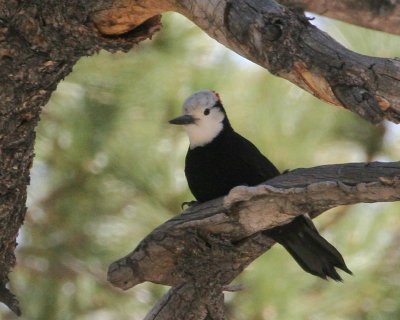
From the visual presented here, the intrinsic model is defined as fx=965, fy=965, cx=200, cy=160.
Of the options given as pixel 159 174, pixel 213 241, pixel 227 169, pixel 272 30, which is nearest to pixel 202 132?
pixel 227 169

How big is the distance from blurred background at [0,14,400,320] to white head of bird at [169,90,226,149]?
0.72 feet

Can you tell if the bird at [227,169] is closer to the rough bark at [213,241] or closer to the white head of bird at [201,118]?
the white head of bird at [201,118]

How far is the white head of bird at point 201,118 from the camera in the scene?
2672mm

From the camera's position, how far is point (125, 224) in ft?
9.71

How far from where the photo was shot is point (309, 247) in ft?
7.00

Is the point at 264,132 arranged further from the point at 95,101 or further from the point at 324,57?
the point at 324,57

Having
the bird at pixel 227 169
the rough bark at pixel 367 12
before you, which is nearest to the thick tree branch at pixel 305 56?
the bird at pixel 227 169

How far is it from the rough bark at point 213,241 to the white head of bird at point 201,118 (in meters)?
0.70

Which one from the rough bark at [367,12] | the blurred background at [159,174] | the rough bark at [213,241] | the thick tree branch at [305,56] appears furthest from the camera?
the blurred background at [159,174]

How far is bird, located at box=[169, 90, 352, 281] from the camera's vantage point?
2.11 meters

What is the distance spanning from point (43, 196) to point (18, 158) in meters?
1.08

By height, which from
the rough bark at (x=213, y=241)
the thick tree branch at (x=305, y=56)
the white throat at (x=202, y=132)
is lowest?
the white throat at (x=202, y=132)

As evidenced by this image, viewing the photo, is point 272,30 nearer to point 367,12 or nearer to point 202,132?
point 367,12

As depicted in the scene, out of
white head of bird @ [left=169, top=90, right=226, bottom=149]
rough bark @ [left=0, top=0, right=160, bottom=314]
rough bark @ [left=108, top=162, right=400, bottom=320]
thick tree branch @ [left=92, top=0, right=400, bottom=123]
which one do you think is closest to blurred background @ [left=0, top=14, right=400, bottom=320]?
white head of bird @ [left=169, top=90, right=226, bottom=149]
